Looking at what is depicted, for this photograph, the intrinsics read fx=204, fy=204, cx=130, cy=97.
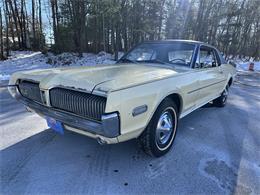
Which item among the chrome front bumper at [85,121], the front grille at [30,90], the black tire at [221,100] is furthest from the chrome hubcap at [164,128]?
the black tire at [221,100]

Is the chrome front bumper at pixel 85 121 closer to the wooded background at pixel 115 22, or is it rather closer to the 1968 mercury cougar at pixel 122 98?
the 1968 mercury cougar at pixel 122 98

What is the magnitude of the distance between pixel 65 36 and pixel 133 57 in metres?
15.2

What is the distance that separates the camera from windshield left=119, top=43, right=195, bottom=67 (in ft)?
12.0

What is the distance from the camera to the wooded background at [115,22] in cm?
1568

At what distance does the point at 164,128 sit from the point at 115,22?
14.6m

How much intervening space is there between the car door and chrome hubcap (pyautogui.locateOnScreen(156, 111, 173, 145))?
42.0 inches

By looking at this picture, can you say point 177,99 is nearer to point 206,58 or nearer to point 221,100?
point 206,58

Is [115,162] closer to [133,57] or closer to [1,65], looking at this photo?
[133,57]

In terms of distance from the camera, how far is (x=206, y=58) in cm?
411

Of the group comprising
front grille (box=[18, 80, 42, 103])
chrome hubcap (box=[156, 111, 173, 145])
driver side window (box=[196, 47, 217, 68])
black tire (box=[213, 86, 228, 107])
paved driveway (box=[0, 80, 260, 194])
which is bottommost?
paved driveway (box=[0, 80, 260, 194])

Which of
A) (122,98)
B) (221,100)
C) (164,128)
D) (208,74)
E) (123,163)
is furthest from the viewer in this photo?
(221,100)

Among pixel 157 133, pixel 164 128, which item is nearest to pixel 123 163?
pixel 157 133

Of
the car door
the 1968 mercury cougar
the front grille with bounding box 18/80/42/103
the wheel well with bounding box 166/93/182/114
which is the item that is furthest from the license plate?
the car door

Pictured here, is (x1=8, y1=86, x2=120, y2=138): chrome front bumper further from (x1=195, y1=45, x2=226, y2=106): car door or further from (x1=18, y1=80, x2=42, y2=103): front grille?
(x1=195, y1=45, x2=226, y2=106): car door
